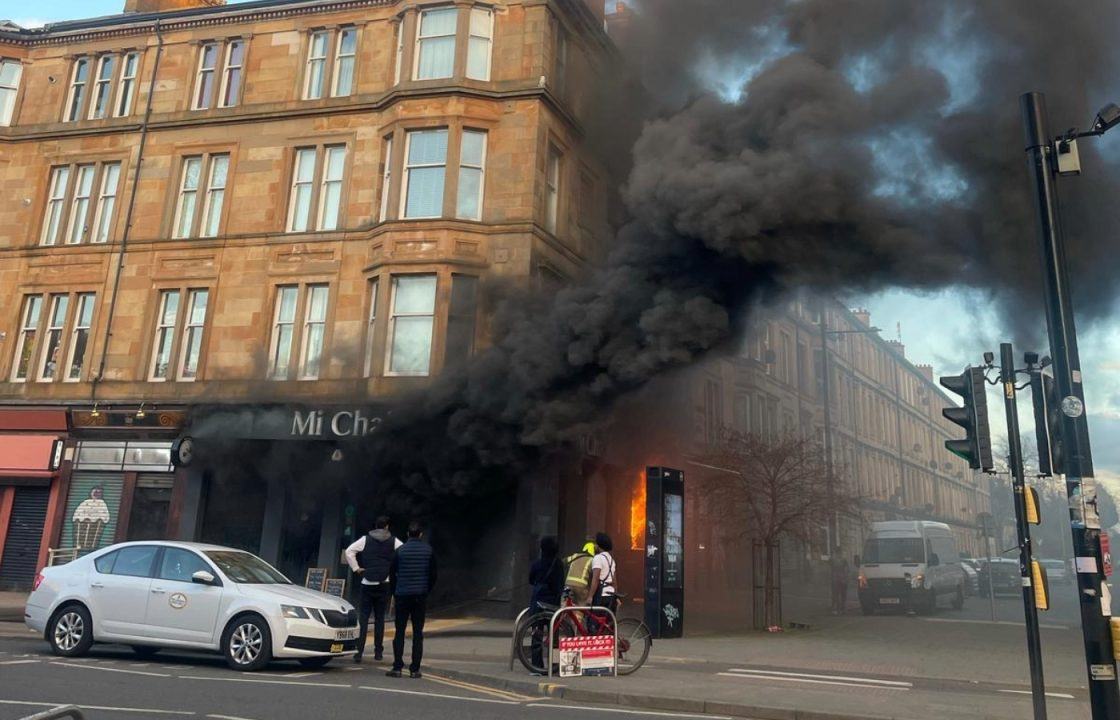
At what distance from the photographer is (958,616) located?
23047 mm

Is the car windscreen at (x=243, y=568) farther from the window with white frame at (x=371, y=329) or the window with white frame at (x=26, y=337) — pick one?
the window with white frame at (x=26, y=337)

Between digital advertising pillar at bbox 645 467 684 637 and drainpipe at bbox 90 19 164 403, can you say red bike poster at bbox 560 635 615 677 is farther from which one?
drainpipe at bbox 90 19 164 403

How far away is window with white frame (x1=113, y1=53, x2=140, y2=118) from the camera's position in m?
22.9

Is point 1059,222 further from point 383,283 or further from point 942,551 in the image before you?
point 942,551

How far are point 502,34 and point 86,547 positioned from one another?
1624 centimetres

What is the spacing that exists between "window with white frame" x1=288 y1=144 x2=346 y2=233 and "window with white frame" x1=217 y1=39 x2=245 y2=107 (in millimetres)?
2735

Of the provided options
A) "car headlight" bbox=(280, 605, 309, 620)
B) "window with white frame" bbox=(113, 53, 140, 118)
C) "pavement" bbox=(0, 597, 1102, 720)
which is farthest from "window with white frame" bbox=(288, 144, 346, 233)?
"car headlight" bbox=(280, 605, 309, 620)

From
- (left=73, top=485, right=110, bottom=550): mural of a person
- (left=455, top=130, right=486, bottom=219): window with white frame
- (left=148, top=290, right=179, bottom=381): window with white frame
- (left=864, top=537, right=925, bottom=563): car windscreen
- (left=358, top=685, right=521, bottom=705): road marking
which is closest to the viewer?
(left=358, top=685, right=521, bottom=705): road marking

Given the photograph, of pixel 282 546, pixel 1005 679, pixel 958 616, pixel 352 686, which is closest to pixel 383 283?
pixel 282 546

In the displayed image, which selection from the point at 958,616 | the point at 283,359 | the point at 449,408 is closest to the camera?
the point at 449,408

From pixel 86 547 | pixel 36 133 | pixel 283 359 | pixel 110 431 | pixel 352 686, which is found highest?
pixel 36 133

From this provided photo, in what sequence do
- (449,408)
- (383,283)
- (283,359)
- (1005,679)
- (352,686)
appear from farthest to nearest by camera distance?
(283,359) < (383,283) < (449,408) < (1005,679) < (352,686)

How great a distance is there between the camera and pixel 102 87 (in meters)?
23.3

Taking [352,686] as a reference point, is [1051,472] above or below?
above
